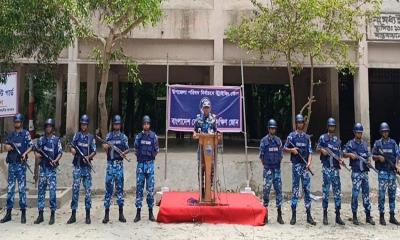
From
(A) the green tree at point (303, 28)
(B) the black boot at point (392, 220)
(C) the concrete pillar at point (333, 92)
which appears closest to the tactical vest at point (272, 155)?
(B) the black boot at point (392, 220)

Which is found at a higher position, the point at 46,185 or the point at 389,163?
the point at 389,163

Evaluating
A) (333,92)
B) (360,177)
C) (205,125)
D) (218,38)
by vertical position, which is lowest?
(360,177)

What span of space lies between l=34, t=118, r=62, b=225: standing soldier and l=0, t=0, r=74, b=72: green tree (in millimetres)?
1530

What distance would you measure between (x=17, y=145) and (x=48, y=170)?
69cm

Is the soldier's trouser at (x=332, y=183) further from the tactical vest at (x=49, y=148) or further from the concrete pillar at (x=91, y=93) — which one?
the concrete pillar at (x=91, y=93)

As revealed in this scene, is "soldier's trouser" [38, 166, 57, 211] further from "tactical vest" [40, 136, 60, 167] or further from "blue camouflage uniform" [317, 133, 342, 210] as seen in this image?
"blue camouflage uniform" [317, 133, 342, 210]

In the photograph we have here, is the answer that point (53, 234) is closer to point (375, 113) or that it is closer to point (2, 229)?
point (2, 229)

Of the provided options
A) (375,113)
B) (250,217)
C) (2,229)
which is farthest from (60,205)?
(375,113)

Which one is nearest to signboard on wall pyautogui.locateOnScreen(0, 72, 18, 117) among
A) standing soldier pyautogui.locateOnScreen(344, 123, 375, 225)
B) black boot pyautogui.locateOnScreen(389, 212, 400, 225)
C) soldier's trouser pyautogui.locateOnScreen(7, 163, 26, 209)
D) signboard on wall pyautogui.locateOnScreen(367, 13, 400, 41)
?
soldier's trouser pyautogui.locateOnScreen(7, 163, 26, 209)

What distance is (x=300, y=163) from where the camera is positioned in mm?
7742

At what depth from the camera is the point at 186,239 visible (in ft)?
21.3

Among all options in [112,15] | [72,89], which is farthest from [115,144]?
[72,89]

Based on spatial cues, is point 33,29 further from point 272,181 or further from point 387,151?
point 387,151

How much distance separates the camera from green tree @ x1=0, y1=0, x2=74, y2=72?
739 cm
